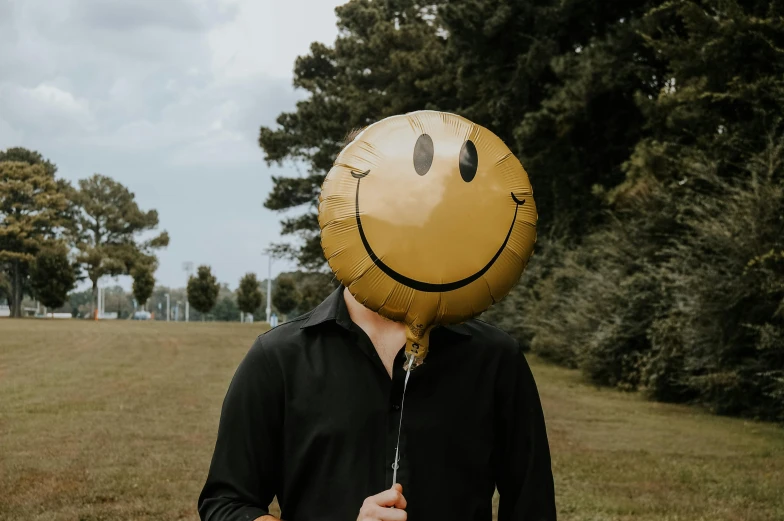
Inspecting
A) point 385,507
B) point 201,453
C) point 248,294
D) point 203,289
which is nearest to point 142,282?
point 203,289

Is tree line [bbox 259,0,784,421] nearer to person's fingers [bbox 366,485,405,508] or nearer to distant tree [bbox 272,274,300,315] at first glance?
person's fingers [bbox 366,485,405,508]

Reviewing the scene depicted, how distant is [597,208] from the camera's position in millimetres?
25453

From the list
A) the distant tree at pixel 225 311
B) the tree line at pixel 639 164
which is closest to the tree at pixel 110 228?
the distant tree at pixel 225 311

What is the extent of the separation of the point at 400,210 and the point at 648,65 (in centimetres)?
2419

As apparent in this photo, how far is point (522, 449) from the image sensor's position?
6.43ft

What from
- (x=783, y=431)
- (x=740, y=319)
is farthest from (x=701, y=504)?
(x=740, y=319)

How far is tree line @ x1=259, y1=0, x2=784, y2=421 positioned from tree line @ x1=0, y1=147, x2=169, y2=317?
37.3 metres

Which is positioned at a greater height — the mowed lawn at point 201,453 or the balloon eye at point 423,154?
the balloon eye at point 423,154

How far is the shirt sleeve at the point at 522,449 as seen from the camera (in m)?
1.94

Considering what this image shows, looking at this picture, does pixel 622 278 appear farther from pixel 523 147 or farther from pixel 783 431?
pixel 523 147

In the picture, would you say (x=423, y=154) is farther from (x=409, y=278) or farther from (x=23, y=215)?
(x=23, y=215)

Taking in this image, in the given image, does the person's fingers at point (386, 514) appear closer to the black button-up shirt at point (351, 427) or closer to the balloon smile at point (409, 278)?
the black button-up shirt at point (351, 427)

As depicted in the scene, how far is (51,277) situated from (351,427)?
226ft

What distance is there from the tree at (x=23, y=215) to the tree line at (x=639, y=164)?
3941cm
